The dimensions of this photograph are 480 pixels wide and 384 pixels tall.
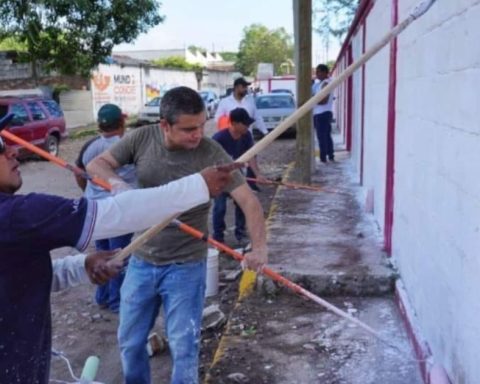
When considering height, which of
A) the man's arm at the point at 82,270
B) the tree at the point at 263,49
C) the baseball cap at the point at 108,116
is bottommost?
the man's arm at the point at 82,270

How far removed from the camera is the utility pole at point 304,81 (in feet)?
35.0

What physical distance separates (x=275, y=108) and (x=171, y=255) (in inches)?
786

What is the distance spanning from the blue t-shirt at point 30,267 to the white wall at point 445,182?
69.2 inches

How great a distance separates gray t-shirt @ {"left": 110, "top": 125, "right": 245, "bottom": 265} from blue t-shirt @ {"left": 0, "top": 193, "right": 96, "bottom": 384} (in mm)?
1138

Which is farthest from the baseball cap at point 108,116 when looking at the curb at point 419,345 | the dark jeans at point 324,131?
the dark jeans at point 324,131

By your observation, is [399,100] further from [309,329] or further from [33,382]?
[33,382]

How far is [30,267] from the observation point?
7.18 ft

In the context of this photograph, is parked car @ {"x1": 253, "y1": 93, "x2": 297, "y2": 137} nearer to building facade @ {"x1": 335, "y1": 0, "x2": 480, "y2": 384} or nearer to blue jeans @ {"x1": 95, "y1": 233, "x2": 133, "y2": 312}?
blue jeans @ {"x1": 95, "y1": 233, "x2": 133, "y2": 312}

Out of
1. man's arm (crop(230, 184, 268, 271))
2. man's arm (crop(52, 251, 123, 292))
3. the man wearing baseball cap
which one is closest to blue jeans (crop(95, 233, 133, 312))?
the man wearing baseball cap

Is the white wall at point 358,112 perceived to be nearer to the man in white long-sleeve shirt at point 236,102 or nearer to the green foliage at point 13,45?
the man in white long-sleeve shirt at point 236,102

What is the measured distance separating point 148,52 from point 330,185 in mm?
78657

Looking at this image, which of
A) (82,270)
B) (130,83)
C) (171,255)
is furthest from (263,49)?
(82,270)

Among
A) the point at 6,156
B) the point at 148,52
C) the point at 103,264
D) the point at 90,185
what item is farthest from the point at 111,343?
the point at 148,52

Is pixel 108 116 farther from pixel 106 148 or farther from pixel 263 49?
pixel 263 49
